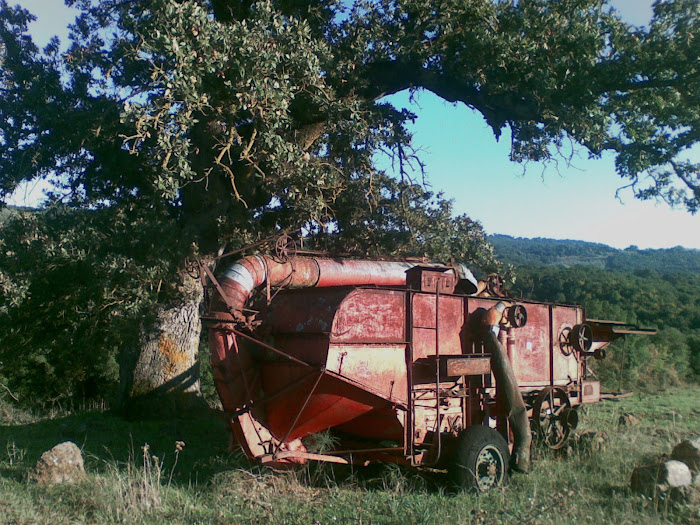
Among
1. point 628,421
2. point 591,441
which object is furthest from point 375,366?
point 628,421

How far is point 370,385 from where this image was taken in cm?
770

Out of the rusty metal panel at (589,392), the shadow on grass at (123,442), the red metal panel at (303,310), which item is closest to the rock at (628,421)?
the rusty metal panel at (589,392)

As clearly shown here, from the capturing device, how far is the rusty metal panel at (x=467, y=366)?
829 centimetres

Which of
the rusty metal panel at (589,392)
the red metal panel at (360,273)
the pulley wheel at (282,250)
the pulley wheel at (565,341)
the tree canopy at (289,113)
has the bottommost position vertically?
the rusty metal panel at (589,392)

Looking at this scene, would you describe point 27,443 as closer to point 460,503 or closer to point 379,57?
point 460,503

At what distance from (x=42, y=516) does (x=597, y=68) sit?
11.9 m

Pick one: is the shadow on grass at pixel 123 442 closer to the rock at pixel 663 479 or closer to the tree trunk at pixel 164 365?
the tree trunk at pixel 164 365

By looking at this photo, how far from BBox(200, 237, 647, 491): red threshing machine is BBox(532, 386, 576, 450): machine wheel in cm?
112

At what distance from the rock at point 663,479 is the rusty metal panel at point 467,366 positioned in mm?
2241

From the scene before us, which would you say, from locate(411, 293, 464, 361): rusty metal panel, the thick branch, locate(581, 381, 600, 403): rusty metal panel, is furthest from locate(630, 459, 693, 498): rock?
the thick branch

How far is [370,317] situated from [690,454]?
13.5ft

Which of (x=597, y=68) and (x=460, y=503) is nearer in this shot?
(x=460, y=503)

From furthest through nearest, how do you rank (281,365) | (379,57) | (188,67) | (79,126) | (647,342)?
(647,342)
(379,57)
(79,126)
(188,67)
(281,365)

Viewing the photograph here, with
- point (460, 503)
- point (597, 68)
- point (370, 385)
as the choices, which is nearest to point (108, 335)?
point (370, 385)
